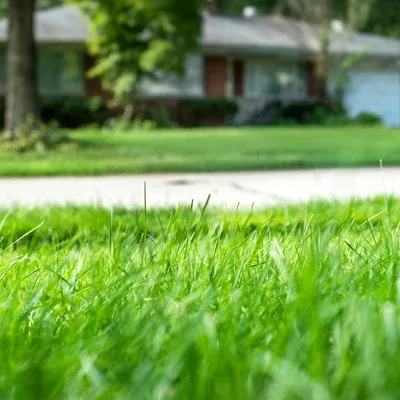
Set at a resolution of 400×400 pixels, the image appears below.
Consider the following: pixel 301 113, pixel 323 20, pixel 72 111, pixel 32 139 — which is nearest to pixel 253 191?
pixel 32 139

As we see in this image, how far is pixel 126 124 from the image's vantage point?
23844 mm

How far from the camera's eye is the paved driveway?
7.32m

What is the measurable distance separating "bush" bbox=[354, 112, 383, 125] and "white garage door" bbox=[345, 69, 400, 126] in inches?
53.3

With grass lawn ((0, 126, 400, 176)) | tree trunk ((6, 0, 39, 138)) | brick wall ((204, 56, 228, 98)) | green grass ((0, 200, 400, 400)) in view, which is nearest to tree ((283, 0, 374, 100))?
brick wall ((204, 56, 228, 98))

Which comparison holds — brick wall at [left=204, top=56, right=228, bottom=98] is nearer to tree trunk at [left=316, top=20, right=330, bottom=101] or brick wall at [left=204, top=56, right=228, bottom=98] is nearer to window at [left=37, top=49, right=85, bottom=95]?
tree trunk at [left=316, top=20, right=330, bottom=101]

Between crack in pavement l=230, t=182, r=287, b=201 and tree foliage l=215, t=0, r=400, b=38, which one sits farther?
tree foliage l=215, t=0, r=400, b=38

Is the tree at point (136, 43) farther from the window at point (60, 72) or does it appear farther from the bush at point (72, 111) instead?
the window at point (60, 72)

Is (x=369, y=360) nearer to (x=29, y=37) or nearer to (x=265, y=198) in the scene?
(x=265, y=198)

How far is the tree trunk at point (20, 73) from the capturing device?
1491 centimetres

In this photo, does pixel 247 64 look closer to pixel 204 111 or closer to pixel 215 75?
pixel 215 75

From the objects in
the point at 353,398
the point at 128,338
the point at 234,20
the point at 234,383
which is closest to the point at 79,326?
the point at 128,338

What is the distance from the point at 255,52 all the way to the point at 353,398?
28535 mm

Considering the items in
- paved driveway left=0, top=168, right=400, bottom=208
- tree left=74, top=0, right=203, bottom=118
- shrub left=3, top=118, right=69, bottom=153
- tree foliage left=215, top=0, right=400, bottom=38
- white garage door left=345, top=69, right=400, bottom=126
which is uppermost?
tree foliage left=215, top=0, right=400, bottom=38

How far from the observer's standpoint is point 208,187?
842 cm
